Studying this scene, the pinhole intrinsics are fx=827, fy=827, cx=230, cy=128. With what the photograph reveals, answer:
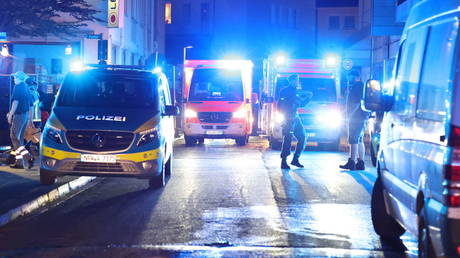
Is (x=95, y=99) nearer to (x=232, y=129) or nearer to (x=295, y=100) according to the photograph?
(x=295, y=100)

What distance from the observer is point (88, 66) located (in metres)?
14.1

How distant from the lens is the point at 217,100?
25.1m

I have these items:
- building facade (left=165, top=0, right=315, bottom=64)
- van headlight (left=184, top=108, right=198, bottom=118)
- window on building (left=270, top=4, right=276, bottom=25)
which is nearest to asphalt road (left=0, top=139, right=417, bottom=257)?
van headlight (left=184, top=108, right=198, bottom=118)

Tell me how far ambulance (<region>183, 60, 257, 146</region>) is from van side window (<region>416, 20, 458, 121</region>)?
1830 cm

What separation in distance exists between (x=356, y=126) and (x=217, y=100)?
9.25 metres

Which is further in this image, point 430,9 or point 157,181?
point 157,181

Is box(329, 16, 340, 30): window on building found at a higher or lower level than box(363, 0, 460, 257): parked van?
higher

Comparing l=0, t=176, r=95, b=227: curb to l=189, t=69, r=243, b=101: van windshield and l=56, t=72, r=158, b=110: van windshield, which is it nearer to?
l=56, t=72, r=158, b=110: van windshield

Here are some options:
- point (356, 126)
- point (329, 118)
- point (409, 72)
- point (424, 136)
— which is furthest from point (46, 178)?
point (329, 118)

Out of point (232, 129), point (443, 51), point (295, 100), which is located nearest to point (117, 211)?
point (443, 51)

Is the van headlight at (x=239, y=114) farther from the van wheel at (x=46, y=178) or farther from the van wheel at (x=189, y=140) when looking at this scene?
the van wheel at (x=46, y=178)

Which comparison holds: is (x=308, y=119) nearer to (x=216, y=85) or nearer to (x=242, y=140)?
(x=242, y=140)

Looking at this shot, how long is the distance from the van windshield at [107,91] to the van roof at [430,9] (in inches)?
261

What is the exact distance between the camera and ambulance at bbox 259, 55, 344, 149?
22656 millimetres
